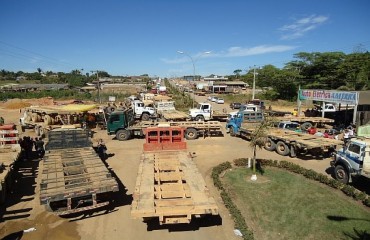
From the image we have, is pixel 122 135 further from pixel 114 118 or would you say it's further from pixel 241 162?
pixel 241 162

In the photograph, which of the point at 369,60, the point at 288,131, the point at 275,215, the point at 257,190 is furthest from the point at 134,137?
the point at 369,60

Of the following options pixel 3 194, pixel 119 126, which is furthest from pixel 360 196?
pixel 119 126

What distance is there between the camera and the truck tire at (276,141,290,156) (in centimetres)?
1795

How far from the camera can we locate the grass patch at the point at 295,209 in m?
8.88

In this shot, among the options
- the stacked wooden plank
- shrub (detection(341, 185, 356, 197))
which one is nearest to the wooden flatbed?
the stacked wooden plank

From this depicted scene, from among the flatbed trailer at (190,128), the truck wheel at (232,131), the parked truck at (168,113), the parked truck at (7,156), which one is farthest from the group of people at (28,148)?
the truck wheel at (232,131)

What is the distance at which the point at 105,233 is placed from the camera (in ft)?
29.5

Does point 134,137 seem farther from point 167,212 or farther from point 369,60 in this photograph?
point 369,60

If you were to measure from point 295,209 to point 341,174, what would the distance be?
4.35m

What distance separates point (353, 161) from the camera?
12.5 metres

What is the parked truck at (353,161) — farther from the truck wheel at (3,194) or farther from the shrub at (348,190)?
the truck wheel at (3,194)

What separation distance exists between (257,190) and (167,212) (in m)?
5.50

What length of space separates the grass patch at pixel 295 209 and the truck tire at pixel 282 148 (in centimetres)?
426

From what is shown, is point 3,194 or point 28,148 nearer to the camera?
point 3,194
